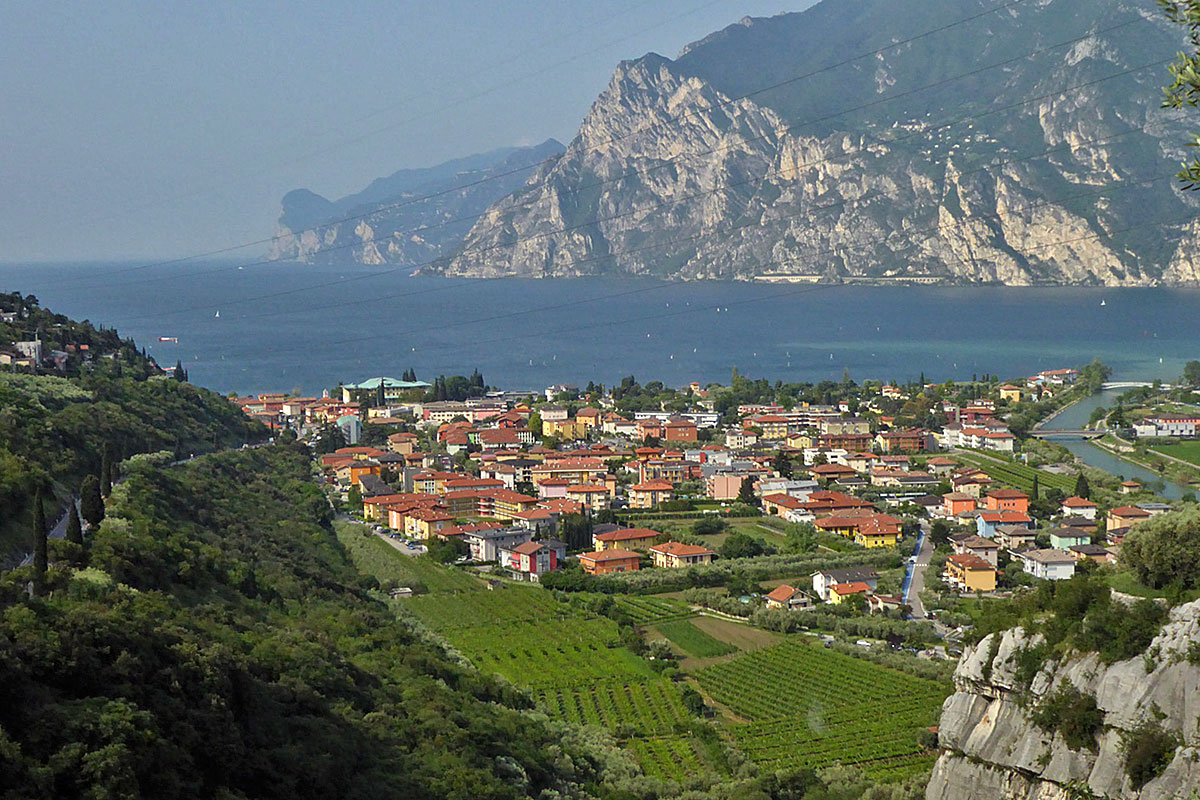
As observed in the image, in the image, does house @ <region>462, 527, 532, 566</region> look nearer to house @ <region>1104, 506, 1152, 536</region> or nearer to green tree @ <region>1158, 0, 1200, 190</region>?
house @ <region>1104, 506, 1152, 536</region>

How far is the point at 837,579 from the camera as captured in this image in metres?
19.4

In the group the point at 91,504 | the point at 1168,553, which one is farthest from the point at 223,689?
the point at 1168,553

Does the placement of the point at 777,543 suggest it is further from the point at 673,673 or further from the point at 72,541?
the point at 72,541

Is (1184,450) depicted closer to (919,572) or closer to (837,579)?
(919,572)

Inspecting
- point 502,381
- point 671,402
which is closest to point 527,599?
point 671,402

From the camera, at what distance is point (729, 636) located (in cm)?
1747

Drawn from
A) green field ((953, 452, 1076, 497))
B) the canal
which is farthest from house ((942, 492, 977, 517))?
the canal

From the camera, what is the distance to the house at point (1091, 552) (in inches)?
771

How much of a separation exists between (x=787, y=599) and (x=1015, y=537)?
17.1ft

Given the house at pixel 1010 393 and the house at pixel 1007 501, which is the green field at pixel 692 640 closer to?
the house at pixel 1007 501

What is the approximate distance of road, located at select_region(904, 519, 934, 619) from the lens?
18.6 metres

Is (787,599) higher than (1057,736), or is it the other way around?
(1057,736)

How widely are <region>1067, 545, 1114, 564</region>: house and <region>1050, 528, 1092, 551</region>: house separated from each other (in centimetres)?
38

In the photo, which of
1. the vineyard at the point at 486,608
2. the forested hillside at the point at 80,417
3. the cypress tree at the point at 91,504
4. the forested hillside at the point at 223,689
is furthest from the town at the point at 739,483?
the cypress tree at the point at 91,504
